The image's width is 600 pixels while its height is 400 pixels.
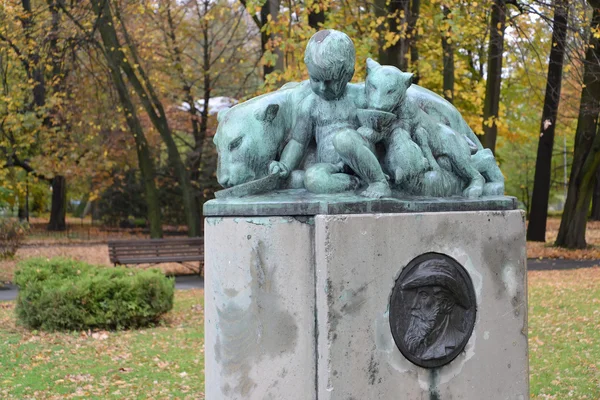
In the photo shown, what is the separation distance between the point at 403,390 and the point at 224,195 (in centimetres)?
140

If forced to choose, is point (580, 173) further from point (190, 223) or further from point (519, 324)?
point (519, 324)

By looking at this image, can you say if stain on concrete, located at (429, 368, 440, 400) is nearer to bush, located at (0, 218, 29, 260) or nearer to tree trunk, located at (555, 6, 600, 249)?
bush, located at (0, 218, 29, 260)

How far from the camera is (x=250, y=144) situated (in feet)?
13.7

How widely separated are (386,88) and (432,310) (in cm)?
123

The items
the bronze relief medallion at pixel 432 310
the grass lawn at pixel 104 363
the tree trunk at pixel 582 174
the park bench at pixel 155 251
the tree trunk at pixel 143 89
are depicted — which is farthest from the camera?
the tree trunk at pixel 582 174

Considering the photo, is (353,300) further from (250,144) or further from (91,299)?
(91,299)

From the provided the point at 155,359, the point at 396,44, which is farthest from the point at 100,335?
the point at 396,44

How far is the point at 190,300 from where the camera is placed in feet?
42.2

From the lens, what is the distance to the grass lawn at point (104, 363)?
7.07 meters

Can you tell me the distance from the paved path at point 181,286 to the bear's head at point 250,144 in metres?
10.7

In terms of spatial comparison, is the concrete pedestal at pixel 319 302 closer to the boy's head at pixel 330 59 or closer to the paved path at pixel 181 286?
the boy's head at pixel 330 59

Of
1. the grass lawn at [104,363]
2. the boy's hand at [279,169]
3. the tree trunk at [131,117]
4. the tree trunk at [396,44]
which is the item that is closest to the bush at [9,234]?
the tree trunk at [131,117]

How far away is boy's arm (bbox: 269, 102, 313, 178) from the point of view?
4.18 m

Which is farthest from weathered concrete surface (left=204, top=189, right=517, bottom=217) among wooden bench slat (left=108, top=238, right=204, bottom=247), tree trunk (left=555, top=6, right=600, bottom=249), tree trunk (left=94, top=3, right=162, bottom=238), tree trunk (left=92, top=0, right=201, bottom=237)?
tree trunk (left=555, top=6, right=600, bottom=249)
